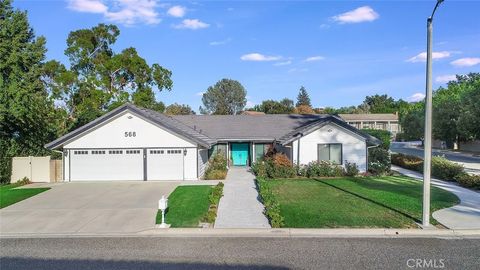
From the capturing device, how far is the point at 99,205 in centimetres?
1609

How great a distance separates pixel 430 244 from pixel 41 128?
26.2m

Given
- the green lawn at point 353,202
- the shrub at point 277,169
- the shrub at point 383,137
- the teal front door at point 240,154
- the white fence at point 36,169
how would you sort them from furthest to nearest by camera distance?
1. the teal front door at point 240,154
2. the shrub at point 383,137
3. the shrub at point 277,169
4. the white fence at point 36,169
5. the green lawn at point 353,202

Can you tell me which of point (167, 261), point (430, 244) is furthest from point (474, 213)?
point (167, 261)

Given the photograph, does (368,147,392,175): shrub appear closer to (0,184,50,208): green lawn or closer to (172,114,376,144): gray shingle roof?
(172,114,376,144): gray shingle roof

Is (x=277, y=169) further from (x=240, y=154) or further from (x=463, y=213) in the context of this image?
(x=463, y=213)

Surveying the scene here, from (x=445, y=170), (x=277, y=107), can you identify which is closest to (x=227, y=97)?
(x=277, y=107)

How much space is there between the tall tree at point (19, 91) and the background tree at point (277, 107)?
5464 centimetres

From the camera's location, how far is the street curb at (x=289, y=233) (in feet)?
36.8

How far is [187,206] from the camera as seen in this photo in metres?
15.2

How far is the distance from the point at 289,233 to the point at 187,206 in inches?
200

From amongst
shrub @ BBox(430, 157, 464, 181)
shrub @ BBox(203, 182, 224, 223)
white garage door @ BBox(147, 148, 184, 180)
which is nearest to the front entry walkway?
shrub @ BBox(203, 182, 224, 223)

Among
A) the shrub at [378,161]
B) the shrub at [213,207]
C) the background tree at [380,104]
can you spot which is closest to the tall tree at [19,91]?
the shrub at [213,207]

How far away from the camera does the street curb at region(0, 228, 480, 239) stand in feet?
36.8

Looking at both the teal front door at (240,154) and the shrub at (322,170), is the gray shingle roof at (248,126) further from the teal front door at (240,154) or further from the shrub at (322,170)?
the shrub at (322,170)
